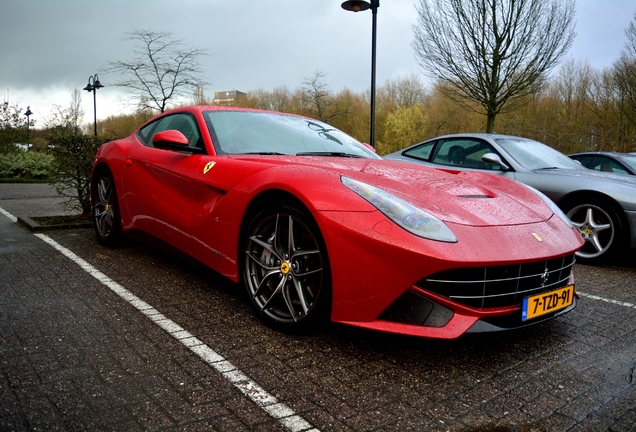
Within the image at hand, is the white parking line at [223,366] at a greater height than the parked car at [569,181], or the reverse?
the parked car at [569,181]

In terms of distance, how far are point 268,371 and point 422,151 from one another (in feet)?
16.0

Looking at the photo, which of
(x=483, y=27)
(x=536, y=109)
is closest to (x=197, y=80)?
(x=483, y=27)

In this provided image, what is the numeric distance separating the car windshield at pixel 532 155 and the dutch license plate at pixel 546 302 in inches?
130

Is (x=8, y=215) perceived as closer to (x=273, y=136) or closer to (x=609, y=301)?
(x=273, y=136)

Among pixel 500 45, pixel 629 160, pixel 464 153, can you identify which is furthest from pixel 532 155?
pixel 500 45

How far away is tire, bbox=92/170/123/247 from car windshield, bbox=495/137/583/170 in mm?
4243

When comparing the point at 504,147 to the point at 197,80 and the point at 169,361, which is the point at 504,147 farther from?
the point at 197,80

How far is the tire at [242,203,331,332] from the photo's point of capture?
2652 mm

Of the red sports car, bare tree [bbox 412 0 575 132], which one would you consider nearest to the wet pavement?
the red sports car

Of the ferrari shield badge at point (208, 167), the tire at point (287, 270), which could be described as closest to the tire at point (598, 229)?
the tire at point (287, 270)

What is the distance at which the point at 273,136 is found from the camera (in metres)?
3.71

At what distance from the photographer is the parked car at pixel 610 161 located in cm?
771

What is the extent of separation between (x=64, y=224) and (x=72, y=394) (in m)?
4.84

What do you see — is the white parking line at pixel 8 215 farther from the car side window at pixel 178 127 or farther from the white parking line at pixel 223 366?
the white parking line at pixel 223 366
